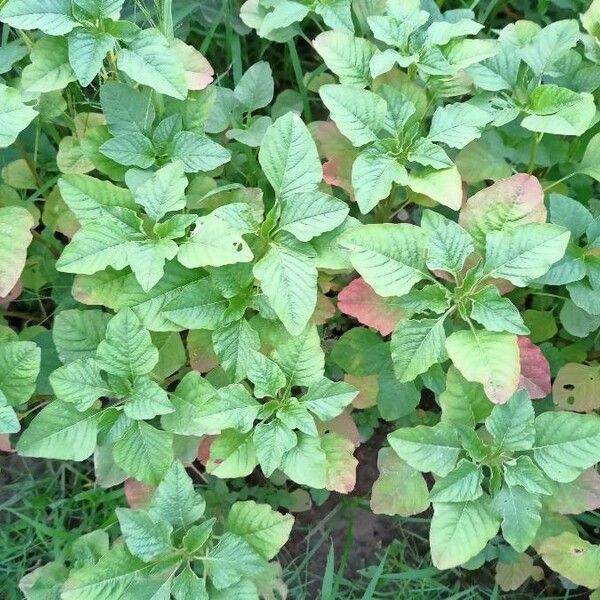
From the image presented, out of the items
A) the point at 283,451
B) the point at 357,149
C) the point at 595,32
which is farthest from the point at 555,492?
the point at 595,32

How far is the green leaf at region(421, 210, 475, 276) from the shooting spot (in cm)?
151

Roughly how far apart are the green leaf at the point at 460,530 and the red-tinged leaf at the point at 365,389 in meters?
0.35

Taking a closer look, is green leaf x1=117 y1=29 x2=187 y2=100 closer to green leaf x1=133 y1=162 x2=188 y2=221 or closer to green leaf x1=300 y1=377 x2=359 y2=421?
green leaf x1=133 y1=162 x2=188 y2=221

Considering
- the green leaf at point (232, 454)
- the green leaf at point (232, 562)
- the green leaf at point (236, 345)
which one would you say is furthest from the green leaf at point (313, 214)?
the green leaf at point (232, 562)

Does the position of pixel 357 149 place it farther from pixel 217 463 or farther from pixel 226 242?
pixel 217 463

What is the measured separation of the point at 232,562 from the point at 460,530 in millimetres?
456

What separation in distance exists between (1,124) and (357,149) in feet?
2.54

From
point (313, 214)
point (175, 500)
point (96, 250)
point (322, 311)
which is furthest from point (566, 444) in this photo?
point (96, 250)

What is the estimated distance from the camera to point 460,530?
1471 millimetres

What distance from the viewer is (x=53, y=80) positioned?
62.5 inches

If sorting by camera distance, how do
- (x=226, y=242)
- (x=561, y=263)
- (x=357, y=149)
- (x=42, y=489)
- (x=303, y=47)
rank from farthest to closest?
(x=303, y=47), (x=42, y=489), (x=357, y=149), (x=561, y=263), (x=226, y=242)

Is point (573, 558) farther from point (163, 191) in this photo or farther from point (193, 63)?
point (193, 63)

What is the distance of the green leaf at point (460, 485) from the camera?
1.47 metres

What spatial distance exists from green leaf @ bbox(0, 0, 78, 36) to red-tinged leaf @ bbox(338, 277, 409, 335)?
0.79 m
